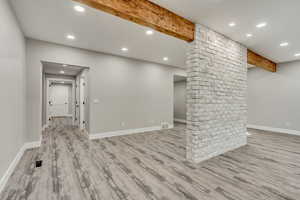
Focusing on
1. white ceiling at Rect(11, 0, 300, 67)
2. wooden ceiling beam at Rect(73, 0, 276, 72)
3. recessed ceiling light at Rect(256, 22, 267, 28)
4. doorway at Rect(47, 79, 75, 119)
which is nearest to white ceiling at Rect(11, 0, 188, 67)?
white ceiling at Rect(11, 0, 300, 67)

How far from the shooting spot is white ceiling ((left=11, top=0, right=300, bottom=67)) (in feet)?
7.59

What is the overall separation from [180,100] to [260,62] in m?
4.33

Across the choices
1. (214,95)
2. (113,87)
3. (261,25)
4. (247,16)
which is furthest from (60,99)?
(261,25)

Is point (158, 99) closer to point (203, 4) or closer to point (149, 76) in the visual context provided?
point (149, 76)

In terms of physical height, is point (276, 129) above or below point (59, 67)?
below

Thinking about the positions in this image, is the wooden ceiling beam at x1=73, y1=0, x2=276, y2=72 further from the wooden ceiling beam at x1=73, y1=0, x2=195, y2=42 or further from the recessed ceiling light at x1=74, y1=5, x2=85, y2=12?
the recessed ceiling light at x1=74, y1=5, x2=85, y2=12

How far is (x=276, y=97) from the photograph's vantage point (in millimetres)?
5910

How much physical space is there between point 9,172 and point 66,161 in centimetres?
83

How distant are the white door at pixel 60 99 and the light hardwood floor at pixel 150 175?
7.84m

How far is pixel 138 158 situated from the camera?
300 centimetres

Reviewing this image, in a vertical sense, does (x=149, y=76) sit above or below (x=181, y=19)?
below

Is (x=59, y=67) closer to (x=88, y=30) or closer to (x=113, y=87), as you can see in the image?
(x=113, y=87)

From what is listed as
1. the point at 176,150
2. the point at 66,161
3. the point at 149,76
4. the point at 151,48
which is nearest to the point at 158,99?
the point at 149,76

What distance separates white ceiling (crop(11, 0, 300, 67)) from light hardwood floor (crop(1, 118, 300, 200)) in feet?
9.52
